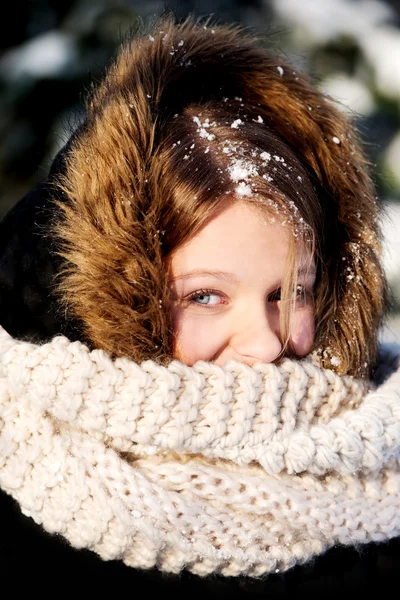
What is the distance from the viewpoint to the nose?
108 centimetres

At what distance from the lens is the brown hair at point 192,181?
1057mm

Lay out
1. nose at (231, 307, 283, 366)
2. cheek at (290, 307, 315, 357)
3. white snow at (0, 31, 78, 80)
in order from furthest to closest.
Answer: white snow at (0, 31, 78, 80) → cheek at (290, 307, 315, 357) → nose at (231, 307, 283, 366)

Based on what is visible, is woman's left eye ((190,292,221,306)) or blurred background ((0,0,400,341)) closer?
woman's left eye ((190,292,221,306))

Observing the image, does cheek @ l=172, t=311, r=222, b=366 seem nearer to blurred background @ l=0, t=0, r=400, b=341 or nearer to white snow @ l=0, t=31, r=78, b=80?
blurred background @ l=0, t=0, r=400, b=341

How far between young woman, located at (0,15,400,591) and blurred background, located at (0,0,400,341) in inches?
64.6

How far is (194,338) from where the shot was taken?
1.10 metres

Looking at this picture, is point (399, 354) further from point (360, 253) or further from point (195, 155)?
point (195, 155)

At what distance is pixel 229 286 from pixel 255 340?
0.10 metres

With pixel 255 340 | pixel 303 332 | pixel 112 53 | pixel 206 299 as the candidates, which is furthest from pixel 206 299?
pixel 112 53

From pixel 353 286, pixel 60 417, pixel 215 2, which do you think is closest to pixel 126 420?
pixel 60 417

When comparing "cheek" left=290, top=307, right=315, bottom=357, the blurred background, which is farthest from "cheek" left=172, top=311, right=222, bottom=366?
the blurred background

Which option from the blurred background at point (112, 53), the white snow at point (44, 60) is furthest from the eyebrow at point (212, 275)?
the white snow at point (44, 60)

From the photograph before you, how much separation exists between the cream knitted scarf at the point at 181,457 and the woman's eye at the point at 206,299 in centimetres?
13

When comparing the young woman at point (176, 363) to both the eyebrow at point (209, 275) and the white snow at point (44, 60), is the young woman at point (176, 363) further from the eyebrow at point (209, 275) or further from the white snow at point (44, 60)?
the white snow at point (44, 60)
